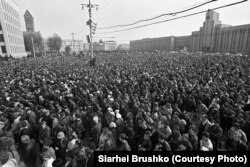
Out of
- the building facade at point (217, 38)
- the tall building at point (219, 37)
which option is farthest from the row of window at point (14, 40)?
the tall building at point (219, 37)

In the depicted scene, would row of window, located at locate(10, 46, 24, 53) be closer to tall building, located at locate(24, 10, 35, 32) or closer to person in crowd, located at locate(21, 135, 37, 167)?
tall building, located at locate(24, 10, 35, 32)

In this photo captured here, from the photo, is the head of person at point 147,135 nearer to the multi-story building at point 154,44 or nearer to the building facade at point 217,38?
the building facade at point 217,38

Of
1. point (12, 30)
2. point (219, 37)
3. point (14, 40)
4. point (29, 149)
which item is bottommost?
point (29, 149)

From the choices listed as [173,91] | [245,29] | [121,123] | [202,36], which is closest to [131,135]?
[121,123]

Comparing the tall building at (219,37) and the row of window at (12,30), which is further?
the tall building at (219,37)

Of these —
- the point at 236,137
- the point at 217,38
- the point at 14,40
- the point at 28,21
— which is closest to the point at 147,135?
the point at 236,137

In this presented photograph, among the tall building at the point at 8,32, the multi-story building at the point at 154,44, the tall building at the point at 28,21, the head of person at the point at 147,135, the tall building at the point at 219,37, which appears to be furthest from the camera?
the multi-story building at the point at 154,44
